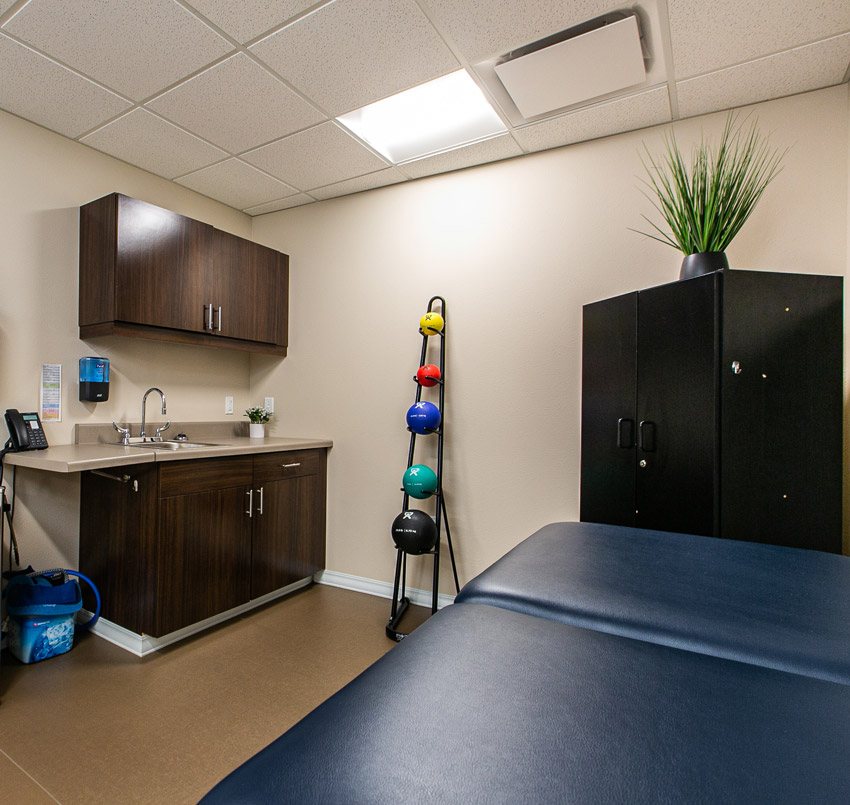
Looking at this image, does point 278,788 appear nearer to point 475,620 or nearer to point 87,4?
point 475,620

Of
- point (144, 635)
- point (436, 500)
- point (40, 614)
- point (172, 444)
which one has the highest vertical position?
point (172, 444)

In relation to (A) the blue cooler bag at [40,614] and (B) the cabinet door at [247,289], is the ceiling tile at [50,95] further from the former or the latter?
(A) the blue cooler bag at [40,614]

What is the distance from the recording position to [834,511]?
1713 millimetres

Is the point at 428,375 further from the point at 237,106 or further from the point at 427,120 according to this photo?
the point at 237,106

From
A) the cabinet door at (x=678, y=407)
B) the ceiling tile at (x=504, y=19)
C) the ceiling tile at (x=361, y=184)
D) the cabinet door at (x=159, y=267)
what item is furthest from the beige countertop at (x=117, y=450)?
the ceiling tile at (x=504, y=19)

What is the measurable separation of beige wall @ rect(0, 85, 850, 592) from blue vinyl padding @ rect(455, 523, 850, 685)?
1.38 m

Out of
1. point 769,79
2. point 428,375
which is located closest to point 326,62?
point 428,375

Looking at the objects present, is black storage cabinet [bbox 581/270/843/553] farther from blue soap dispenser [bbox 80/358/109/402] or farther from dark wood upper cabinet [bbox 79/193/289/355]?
blue soap dispenser [bbox 80/358/109/402]

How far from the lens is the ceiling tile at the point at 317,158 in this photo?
2.59 meters

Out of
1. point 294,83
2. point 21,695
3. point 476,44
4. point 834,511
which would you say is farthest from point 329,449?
point 834,511

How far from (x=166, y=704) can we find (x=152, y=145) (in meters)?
2.80

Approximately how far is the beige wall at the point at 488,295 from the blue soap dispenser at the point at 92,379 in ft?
3.77

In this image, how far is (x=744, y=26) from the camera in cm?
178

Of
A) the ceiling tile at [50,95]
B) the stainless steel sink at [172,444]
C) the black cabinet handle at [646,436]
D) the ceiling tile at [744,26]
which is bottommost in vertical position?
the stainless steel sink at [172,444]
